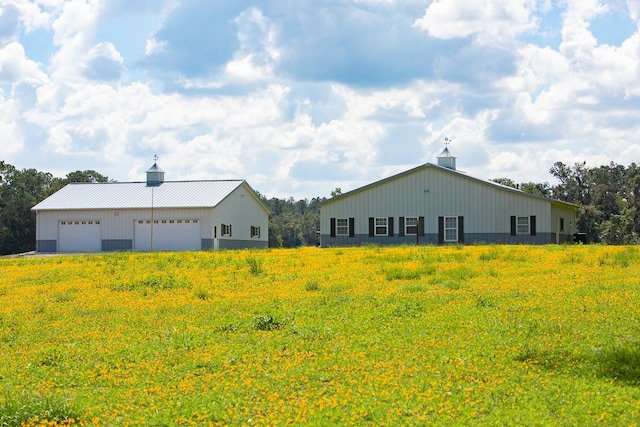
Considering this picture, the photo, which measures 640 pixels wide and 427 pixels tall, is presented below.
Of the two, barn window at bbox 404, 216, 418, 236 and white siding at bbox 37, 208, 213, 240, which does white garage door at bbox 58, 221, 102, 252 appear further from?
barn window at bbox 404, 216, 418, 236

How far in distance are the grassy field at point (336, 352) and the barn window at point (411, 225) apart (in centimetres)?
2456

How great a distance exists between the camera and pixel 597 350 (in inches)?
Result: 386

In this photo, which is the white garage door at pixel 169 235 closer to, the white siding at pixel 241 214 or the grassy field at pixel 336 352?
the white siding at pixel 241 214

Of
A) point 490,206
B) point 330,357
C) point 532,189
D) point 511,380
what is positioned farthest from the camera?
point 532,189

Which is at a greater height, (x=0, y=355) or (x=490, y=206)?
(x=490, y=206)

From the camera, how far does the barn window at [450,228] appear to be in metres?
43.8

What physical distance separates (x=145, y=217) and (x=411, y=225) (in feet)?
63.6

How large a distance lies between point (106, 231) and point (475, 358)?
4564cm

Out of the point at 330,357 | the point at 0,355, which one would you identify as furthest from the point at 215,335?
the point at 0,355

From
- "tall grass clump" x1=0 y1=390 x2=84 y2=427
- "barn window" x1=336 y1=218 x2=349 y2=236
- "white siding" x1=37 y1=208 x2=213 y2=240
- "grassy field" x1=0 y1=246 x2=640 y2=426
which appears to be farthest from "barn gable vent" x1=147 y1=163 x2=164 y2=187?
"tall grass clump" x1=0 y1=390 x2=84 y2=427

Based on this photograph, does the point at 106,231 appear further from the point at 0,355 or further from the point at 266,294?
the point at 0,355

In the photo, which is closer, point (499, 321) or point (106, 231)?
point (499, 321)

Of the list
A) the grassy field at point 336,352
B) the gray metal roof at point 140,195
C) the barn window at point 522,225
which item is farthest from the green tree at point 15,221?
the grassy field at point 336,352

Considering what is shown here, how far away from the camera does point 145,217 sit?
2039 inches
